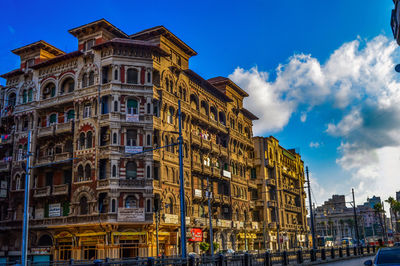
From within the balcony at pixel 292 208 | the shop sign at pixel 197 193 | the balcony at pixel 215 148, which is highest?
the balcony at pixel 215 148

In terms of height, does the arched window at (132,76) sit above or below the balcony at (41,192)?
above

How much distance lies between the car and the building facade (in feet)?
156

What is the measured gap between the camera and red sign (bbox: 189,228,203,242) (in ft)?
151


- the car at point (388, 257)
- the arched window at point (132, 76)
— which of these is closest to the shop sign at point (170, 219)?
the arched window at point (132, 76)

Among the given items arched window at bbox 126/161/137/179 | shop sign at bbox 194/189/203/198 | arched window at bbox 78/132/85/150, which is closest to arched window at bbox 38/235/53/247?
arched window at bbox 78/132/85/150

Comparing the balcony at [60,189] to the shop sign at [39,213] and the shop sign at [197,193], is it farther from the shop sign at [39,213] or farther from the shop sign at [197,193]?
the shop sign at [197,193]

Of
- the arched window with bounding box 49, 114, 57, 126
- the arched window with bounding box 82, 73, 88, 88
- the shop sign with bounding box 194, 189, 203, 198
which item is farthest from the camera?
the shop sign with bounding box 194, 189, 203, 198

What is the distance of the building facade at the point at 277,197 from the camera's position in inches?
2712

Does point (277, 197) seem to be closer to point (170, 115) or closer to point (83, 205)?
point (170, 115)

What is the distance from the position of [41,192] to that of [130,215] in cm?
1109

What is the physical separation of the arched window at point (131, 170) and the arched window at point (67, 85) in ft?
37.3

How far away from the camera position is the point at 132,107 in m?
42.7

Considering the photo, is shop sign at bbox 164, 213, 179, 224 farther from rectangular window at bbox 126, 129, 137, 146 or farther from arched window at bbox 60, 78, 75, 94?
arched window at bbox 60, 78, 75, 94

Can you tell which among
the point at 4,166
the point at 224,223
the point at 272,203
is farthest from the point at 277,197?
the point at 4,166
